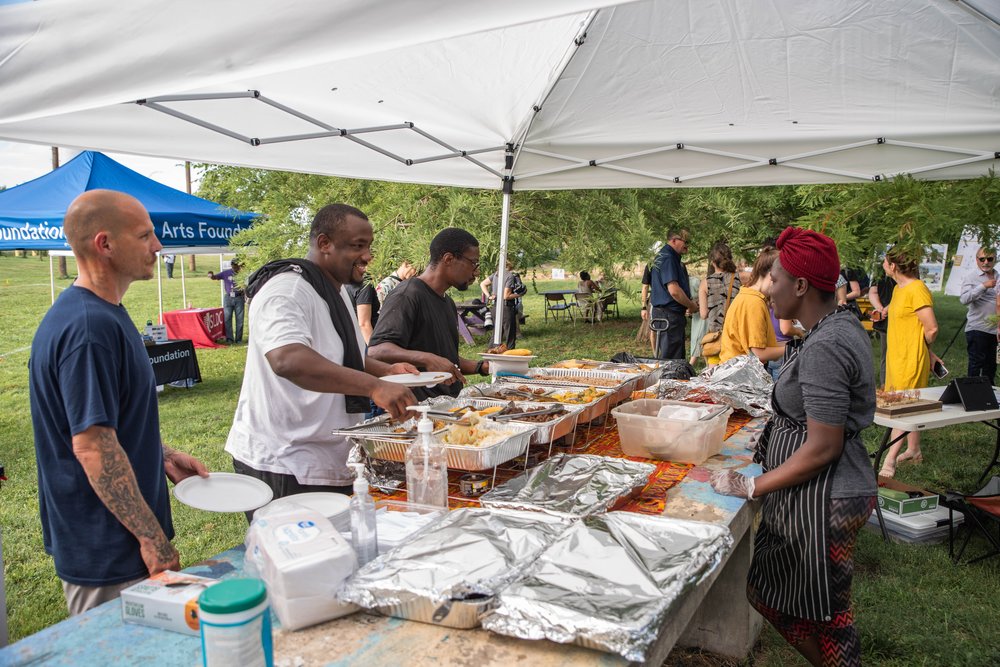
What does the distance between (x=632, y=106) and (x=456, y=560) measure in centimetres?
369

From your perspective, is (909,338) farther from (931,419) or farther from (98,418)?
(98,418)

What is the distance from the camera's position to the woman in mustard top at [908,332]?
196 inches

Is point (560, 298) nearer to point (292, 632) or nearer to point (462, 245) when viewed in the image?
point (462, 245)

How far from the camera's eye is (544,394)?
301cm

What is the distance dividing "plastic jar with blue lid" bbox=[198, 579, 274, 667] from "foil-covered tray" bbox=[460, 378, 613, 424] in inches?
71.2

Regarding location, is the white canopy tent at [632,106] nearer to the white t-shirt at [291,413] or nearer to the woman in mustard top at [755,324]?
the woman in mustard top at [755,324]

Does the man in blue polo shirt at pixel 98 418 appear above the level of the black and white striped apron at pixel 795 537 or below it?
above

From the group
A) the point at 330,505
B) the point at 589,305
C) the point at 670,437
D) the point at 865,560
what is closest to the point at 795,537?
the point at 670,437

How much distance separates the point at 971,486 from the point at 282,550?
5409mm

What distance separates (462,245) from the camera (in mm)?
3201

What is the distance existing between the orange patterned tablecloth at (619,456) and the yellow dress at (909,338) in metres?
2.92

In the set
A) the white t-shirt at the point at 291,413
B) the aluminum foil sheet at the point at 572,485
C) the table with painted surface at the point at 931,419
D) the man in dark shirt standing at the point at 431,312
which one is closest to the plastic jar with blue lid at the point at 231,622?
the aluminum foil sheet at the point at 572,485

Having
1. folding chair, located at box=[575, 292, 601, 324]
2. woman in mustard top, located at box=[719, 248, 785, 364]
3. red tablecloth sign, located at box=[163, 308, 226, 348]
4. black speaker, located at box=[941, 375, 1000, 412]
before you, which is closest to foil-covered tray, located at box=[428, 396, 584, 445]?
woman in mustard top, located at box=[719, 248, 785, 364]

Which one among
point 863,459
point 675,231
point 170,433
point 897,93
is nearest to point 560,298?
point 675,231
